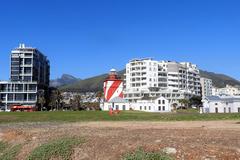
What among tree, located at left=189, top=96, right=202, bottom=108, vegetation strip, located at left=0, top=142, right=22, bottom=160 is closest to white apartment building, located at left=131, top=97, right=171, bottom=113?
tree, located at left=189, top=96, right=202, bottom=108

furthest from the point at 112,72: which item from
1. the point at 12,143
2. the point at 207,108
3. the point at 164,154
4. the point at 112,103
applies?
the point at 164,154

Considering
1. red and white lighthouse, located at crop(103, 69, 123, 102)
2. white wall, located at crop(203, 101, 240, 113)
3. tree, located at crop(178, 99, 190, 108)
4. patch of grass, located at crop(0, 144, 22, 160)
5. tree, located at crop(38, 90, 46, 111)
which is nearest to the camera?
patch of grass, located at crop(0, 144, 22, 160)

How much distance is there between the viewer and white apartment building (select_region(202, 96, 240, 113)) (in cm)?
13112

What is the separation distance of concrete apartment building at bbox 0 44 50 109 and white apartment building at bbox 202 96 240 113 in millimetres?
85539

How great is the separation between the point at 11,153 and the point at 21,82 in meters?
171

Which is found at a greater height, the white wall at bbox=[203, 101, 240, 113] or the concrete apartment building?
the concrete apartment building

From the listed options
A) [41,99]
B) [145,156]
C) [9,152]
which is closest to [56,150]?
[9,152]

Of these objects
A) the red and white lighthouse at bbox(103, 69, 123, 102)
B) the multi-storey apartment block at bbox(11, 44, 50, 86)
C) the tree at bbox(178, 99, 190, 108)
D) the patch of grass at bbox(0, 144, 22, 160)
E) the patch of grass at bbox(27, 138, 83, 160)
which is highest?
the multi-storey apartment block at bbox(11, 44, 50, 86)

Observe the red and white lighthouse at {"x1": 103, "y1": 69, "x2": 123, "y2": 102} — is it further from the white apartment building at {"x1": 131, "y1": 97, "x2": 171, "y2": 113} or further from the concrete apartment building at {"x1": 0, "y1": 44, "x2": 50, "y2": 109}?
the concrete apartment building at {"x1": 0, "y1": 44, "x2": 50, "y2": 109}

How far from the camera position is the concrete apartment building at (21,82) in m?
188

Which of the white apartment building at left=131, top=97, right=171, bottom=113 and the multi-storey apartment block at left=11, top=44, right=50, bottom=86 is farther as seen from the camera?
the multi-storey apartment block at left=11, top=44, right=50, bottom=86

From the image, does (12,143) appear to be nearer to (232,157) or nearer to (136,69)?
(232,157)

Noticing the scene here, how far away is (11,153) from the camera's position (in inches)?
972

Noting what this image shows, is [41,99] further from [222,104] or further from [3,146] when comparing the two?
[3,146]
